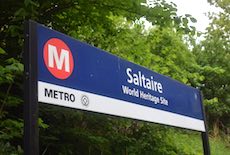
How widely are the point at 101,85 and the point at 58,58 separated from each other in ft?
1.80

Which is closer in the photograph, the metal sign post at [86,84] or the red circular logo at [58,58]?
the metal sign post at [86,84]

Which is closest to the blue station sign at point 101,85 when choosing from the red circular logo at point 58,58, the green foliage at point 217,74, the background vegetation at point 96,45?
the red circular logo at point 58,58

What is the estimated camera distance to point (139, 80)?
13.1ft

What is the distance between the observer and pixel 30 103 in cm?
258

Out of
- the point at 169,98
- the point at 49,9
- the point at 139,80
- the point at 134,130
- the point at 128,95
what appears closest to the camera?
the point at 128,95

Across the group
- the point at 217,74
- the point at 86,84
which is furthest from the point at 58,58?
the point at 217,74

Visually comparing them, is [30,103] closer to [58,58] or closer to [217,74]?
[58,58]

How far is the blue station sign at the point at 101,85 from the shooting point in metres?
2.79

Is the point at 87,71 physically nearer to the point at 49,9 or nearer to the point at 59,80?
the point at 59,80

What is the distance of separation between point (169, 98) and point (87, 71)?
1511 mm

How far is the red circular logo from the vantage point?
2801mm

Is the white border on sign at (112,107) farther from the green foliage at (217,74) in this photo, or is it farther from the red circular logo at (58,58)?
the green foliage at (217,74)

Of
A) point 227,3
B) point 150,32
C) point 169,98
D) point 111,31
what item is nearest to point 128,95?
point 169,98

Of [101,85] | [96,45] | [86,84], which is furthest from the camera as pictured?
[96,45]
